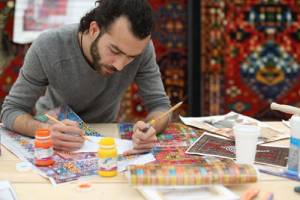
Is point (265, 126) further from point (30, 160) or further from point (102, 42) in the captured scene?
point (30, 160)

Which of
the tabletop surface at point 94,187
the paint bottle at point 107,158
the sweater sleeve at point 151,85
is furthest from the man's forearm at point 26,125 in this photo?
the sweater sleeve at point 151,85

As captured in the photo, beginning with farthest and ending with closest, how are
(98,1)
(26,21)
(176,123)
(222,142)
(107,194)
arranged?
(26,21) → (176,123) → (98,1) → (222,142) → (107,194)

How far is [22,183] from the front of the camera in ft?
3.84

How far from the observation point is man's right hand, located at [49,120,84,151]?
1420 mm

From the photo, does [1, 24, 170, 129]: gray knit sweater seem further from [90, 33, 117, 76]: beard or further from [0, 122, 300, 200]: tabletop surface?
[0, 122, 300, 200]: tabletop surface

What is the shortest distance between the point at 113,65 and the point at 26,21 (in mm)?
1588

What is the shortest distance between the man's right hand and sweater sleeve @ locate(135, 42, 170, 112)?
56 centimetres

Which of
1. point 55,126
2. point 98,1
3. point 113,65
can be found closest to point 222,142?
point 113,65

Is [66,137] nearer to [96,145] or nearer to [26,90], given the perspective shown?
[96,145]

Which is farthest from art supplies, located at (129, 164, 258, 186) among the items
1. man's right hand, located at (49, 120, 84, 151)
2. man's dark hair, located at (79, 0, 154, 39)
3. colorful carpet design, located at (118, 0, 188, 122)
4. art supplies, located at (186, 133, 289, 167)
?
colorful carpet design, located at (118, 0, 188, 122)

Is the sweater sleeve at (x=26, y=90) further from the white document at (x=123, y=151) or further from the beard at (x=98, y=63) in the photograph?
the white document at (x=123, y=151)

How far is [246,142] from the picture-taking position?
129 cm

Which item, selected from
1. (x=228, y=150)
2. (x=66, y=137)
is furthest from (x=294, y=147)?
(x=66, y=137)

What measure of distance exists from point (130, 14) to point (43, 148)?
58cm
